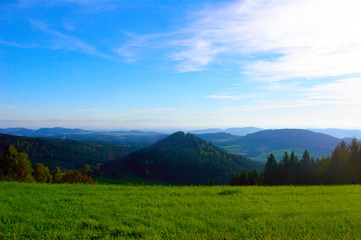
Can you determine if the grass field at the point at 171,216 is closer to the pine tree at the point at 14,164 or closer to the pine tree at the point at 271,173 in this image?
the pine tree at the point at 14,164

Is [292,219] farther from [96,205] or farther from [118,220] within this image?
[96,205]

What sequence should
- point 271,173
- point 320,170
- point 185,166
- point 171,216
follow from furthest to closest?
point 185,166, point 271,173, point 320,170, point 171,216

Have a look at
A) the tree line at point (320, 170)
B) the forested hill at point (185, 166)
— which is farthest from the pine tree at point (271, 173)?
the forested hill at point (185, 166)

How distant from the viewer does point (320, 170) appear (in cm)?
4234

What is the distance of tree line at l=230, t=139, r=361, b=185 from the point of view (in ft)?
122

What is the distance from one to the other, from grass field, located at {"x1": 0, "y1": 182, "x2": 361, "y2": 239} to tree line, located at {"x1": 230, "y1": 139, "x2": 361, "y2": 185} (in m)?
26.5

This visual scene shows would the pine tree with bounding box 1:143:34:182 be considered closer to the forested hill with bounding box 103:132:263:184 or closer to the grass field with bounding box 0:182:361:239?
the grass field with bounding box 0:182:361:239

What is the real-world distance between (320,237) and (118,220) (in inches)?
225

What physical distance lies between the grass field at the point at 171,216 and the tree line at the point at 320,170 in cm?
2651

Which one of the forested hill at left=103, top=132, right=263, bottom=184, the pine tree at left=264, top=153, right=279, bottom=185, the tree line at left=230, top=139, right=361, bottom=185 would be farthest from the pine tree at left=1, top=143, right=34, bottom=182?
the forested hill at left=103, top=132, right=263, bottom=184

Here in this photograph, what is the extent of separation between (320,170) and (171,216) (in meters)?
46.7

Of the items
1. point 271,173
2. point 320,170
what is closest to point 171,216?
point 320,170

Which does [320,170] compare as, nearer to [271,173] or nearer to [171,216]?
[271,173]

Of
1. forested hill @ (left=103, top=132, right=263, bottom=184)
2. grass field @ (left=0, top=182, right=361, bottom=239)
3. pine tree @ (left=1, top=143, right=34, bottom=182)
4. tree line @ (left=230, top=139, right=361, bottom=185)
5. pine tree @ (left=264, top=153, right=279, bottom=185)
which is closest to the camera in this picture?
grass field @ (left=0, top=182, right=361, bottom=239)
